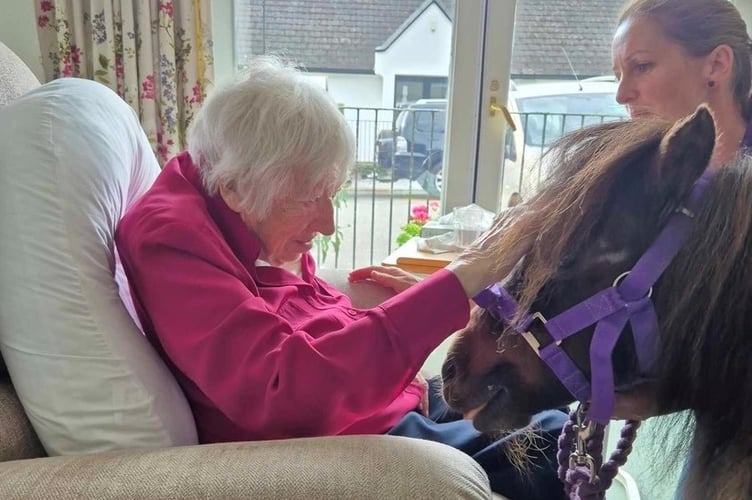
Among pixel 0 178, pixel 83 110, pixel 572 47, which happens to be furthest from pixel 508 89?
pixel 0 178

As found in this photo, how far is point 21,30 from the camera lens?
1.97 meters

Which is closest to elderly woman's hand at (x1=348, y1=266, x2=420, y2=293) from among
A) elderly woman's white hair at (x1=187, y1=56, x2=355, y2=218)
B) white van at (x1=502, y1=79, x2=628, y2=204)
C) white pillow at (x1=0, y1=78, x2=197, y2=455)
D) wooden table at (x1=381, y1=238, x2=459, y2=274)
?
wooden table at (x1=381, y1=238, x2=459, y2=274)

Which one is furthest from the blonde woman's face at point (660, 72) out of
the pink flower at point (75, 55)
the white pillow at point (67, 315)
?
the pink flower at point (75, 55)

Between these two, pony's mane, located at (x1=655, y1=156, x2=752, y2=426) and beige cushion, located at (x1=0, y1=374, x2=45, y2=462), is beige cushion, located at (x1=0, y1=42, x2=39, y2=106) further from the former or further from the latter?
pony's mane, located at (x1=655, y1=156, x2=752, y2=426)

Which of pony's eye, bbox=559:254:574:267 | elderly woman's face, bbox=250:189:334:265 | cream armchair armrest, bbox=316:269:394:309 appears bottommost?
cream armchair armrest, bbox=316:269:394:309

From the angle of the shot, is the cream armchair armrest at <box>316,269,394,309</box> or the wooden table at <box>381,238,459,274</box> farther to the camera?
the wooden table at <box>381,238,459,274</box>

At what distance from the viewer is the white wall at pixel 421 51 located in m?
2.27

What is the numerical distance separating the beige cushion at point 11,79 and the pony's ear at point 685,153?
1007 mm

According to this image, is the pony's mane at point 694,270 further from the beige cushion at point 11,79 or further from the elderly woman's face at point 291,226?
the beige cushion at point 11,79

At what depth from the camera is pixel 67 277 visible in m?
0.83

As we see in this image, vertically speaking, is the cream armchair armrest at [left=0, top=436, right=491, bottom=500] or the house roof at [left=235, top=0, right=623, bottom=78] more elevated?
the house roof at [left=235, top=0, right=623, bottom=78]

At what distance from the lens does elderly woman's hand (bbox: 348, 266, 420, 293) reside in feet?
4.48

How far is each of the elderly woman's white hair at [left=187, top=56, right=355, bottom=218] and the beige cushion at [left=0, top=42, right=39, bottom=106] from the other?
0.38 metres

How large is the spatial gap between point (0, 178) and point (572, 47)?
1.93 m
